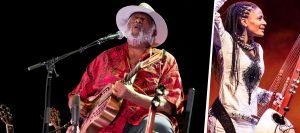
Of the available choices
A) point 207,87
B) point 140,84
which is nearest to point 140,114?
point 140,84

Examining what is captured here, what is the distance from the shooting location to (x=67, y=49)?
506 cm

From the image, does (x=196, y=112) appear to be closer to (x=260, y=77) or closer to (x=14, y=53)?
(x=260, y=77)

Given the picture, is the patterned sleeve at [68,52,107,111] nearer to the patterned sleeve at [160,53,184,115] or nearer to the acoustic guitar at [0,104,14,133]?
the patterned sleeve at [160,53,184,115]

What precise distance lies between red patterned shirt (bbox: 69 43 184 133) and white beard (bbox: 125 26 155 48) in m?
0.09

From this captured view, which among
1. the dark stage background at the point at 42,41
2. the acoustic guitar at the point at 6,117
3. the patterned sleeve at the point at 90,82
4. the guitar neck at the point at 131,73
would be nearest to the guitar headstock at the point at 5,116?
the acoustic guitar at the point at 6,117

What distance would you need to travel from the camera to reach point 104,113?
144 inches

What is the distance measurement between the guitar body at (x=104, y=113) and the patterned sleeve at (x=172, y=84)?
36cm

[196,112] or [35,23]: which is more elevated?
[35,23]

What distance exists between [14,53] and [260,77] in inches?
90.2

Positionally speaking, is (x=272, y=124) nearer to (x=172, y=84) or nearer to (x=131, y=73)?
(x=172, y=84)

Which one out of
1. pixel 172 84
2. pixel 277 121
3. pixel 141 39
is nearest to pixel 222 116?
pixel 277 121

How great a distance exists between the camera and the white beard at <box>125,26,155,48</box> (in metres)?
4.10

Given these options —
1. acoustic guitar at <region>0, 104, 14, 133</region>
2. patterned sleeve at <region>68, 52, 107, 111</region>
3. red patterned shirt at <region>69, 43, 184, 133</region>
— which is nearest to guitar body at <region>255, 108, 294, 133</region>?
red patterned shirt at <region>69, 43, 184, 133</region>

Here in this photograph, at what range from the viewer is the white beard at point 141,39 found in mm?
4098
